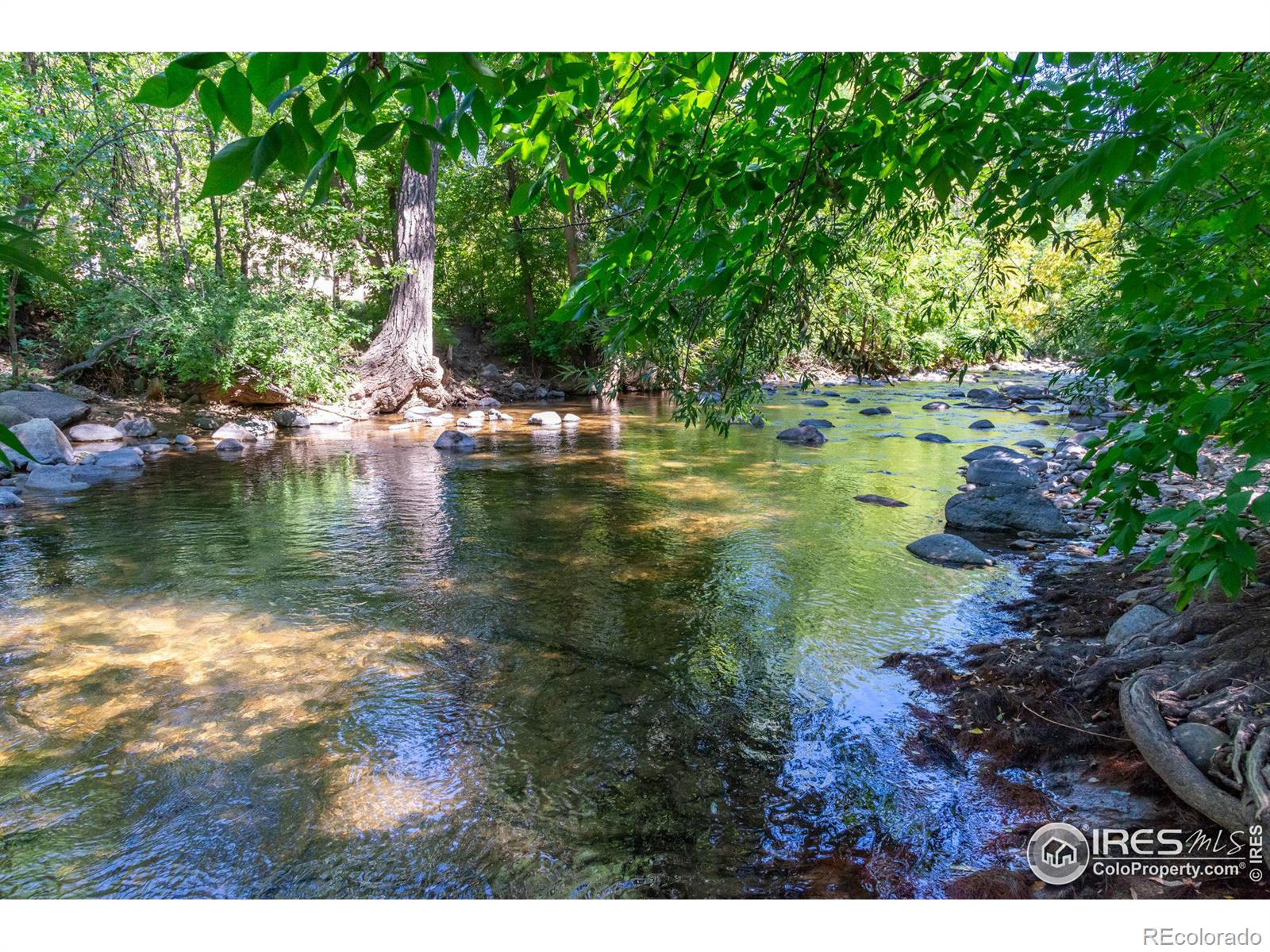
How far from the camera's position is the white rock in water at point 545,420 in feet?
56.6

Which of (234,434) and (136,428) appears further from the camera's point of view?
(234,434)

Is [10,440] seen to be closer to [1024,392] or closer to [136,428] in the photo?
[136,428]

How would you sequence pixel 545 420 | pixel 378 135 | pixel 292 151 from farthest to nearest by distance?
pixel 545 420
pixel 378 135
pixel 292 151

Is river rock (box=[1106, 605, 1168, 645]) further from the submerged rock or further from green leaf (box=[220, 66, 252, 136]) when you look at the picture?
the submerged rock

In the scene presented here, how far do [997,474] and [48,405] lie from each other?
644 inches

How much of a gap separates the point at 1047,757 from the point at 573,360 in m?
23.6

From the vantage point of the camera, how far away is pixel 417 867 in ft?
9.61

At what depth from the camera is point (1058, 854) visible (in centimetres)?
287

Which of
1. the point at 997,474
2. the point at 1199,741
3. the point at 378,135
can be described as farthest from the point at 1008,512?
the point at 378,135

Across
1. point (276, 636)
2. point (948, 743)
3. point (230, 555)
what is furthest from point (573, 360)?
point (948, 743)

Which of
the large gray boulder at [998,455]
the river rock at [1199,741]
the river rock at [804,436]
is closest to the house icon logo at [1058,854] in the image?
the river rock at [1199,741]

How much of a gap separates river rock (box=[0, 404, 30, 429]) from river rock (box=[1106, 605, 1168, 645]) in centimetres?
1496

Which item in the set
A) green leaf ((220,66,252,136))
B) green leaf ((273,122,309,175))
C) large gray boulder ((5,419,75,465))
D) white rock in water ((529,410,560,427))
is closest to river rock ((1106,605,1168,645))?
green leaf ((273,122,309,175))

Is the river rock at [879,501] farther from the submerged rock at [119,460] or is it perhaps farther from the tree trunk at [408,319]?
the tree trunk at [408,319]
